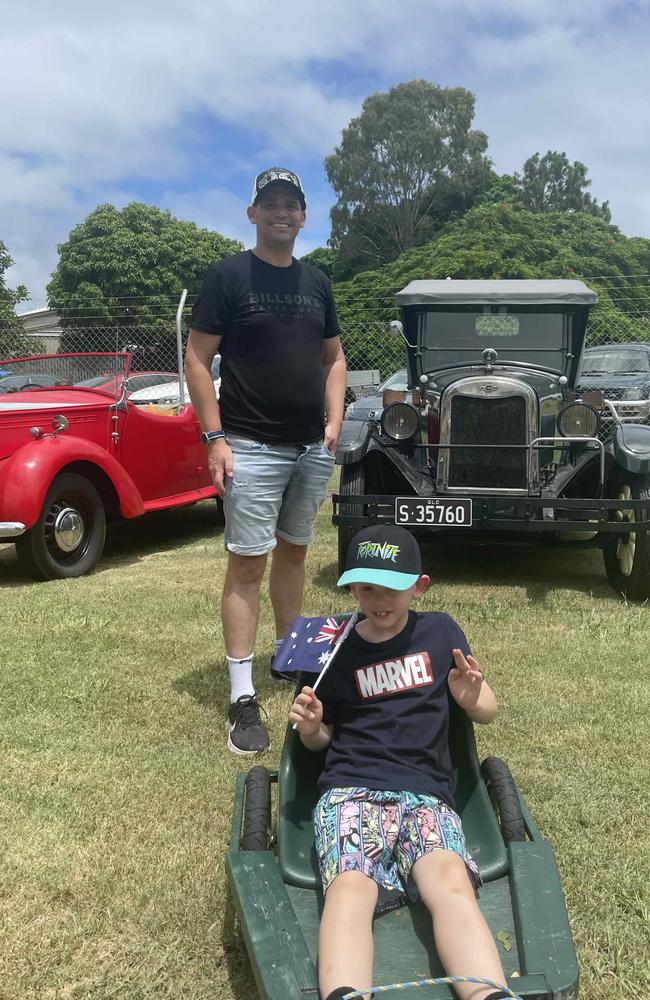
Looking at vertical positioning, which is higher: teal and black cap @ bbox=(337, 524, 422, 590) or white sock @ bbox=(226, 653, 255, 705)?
teal and black cap @ bbox=(337, 524, 422, 590)

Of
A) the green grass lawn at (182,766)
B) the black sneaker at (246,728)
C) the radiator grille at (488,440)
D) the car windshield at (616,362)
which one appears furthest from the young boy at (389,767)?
the car windshield at (616,362)

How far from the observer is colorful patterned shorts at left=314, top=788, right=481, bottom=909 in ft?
6.28

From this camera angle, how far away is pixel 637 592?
4988 millimetres

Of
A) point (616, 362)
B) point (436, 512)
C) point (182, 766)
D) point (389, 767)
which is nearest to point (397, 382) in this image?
point (616, 362)

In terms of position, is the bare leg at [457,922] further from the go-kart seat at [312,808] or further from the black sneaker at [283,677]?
the black sneaker at [283,677]

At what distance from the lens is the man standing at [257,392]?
3064mm

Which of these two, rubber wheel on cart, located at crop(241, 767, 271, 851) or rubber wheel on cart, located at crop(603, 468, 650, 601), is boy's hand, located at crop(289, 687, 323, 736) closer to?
rubber wheel on cart, located at crop(241, 767, 271, 851)

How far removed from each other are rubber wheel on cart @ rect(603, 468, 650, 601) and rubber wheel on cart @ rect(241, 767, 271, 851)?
10.8ft

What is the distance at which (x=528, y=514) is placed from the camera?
5.03 meters

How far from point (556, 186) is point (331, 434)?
58.5 metres

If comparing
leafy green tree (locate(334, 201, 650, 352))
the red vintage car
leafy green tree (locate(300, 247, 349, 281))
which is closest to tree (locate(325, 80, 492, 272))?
leafy green tree (locate(300, 247, 349, 281))

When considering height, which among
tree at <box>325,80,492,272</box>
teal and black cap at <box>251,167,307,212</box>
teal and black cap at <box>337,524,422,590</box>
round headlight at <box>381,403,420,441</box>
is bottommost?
round headlight at <box>381,403,420,441</box>

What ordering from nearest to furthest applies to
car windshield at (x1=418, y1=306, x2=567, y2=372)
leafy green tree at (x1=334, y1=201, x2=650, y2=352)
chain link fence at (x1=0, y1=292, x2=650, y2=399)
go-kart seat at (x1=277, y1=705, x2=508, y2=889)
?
1. go-kart seat at (x1=277, y1=705, x2=508, y2=889)
2. car windshield at (x1=418, y1=306, x2=567, y2=372)
3. chain link fence at (x1=0, y1=292, x2=650, y2=399)
4. leafy green tree at (x1=334, y1=201, x2=650, y2=352)

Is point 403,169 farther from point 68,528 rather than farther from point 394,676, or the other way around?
point 394,676
